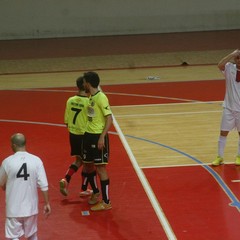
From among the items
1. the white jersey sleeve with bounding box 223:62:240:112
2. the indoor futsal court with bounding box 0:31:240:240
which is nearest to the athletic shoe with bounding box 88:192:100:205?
the indoor futsal court with bounding box 0:31:240:240

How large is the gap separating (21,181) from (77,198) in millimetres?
2643

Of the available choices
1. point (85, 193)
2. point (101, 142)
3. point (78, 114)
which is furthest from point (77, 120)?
point (85, 193)

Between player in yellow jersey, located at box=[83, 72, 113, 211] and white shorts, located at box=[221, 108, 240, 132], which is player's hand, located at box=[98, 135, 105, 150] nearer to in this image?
player in yellow jersey, located at box=[83, 72, 113, 211]

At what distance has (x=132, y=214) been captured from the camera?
8117 mm

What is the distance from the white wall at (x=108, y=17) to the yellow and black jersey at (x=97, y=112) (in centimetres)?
1712

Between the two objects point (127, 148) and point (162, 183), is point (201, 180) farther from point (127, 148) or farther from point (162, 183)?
point (127, 148)

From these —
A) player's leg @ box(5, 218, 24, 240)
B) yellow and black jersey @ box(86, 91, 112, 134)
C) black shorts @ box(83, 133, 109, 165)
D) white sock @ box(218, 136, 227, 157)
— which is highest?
yellow and black jersey @ box(86, 91, 112, 134)

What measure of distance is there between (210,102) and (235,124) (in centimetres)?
488

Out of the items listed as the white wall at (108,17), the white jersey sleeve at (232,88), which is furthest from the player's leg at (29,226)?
the white wall at (108,17)

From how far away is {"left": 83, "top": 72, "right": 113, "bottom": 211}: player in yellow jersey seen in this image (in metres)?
7.95

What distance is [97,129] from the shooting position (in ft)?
26.5

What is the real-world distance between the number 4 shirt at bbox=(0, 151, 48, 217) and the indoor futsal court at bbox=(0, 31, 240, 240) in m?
1.27

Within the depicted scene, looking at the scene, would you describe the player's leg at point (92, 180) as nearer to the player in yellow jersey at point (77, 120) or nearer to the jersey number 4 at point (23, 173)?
the player in yellow jersey at point (77, 120)

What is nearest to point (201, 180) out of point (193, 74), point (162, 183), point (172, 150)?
point (162, 183)
